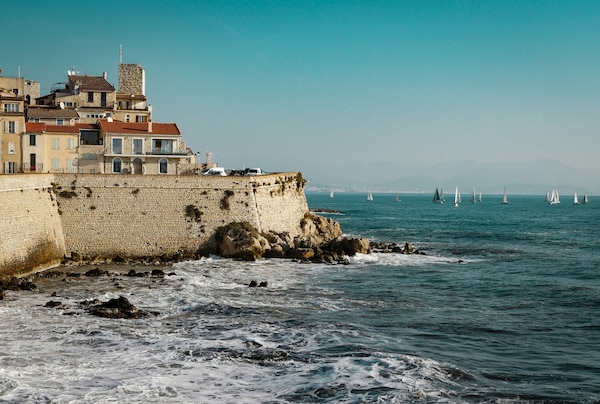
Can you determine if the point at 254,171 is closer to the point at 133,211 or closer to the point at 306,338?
the point at 133,211

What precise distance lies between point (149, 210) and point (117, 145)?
9.34 metres

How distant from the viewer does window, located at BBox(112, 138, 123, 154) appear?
51.5 m

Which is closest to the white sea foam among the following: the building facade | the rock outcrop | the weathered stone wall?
the weathered stone wall

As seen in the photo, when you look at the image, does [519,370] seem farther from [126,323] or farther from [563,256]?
[563,256]

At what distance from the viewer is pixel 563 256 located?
5275 cm

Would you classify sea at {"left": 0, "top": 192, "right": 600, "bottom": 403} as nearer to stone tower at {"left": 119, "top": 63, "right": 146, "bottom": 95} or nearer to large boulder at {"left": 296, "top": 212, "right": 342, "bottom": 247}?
large boulder at {"left": 296, "top": 212, "right": 342, "bottom": 247}

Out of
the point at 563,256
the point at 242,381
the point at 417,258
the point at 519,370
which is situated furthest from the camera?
the point at 563,256

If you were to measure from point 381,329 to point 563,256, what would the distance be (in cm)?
3347

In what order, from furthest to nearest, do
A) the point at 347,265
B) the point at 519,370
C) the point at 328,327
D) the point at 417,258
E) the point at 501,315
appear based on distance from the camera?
the point at 417,258 < the point at 347,265 < the point at 501,315 < the point at 328,327 < the point at 519,370

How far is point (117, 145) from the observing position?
51531 mm

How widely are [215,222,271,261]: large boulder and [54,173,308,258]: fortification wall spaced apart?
0.96m

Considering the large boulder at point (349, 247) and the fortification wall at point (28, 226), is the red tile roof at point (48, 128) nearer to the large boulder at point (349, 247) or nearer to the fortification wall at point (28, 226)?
the fortification wall at point (28, 226)

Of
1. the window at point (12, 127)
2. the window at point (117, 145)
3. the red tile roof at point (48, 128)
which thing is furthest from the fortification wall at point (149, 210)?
the window at point (12, 127)

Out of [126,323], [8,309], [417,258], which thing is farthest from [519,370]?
[417,258]
